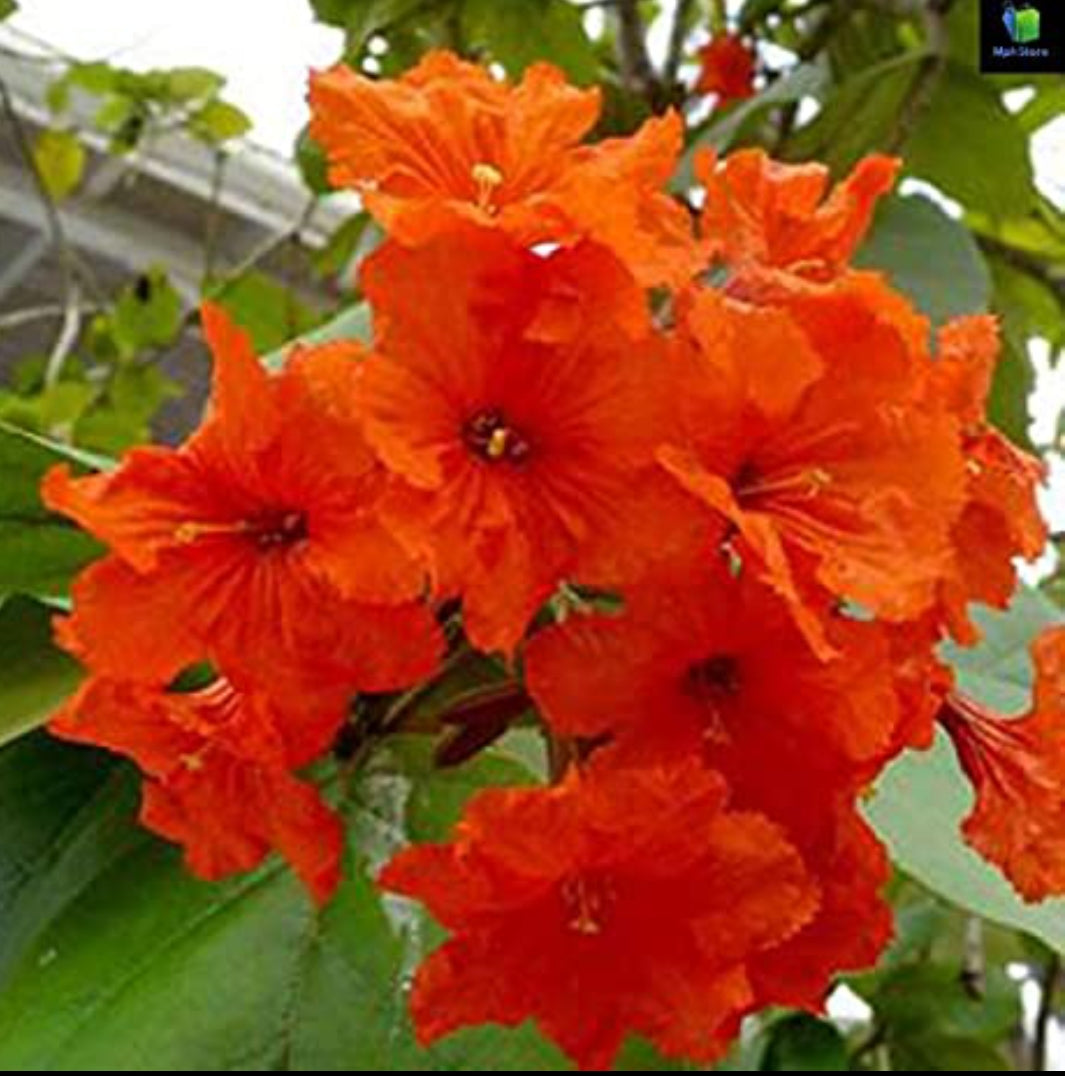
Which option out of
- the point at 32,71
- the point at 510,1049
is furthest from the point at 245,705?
the point at 32,71

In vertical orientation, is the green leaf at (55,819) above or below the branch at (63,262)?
above

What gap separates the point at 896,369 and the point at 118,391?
1230 millimetres

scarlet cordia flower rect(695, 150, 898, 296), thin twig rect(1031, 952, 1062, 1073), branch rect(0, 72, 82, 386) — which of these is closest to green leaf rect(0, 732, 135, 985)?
scarlet cordia flower rect(695, 150, 898, 296)

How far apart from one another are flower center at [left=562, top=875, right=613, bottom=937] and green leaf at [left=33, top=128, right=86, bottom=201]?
1.45 meters

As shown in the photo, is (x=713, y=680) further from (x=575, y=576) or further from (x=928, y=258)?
(x=928, y=258)

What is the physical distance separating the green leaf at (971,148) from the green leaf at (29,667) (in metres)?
0.62

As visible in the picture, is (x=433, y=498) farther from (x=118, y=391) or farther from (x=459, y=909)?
(x=118, y=391)

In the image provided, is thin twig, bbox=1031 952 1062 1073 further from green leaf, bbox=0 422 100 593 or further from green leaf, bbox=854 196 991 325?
green leaf, bbox=0 422 100 593

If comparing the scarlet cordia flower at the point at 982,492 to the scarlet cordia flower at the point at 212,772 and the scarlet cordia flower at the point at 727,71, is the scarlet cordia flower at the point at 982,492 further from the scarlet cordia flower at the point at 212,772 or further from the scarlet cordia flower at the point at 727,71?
the scarlet cordia flower at the point at 727,71

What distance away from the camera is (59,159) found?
180 cm

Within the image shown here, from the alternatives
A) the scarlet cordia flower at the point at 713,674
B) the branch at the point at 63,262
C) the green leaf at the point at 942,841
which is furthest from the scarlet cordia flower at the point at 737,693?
the branch at the point at 63,262

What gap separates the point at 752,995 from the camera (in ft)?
1.47

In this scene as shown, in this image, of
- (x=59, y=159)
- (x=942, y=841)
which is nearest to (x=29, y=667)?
(x=942, y=841)

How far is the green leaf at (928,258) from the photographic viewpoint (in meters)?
0.92
